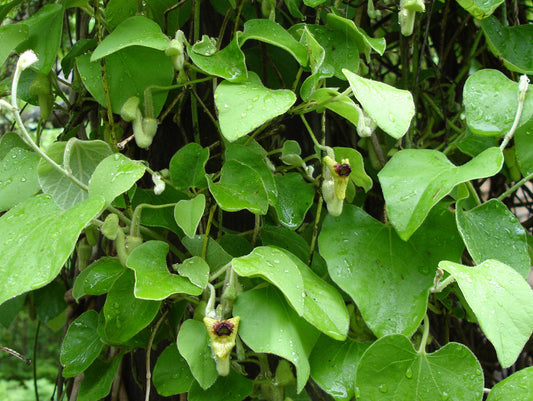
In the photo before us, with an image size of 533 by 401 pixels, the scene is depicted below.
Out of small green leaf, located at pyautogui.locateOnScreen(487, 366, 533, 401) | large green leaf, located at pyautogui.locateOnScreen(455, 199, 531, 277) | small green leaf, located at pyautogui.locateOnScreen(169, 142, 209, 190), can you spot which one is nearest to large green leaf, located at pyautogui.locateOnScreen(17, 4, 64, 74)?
small green leaf, located at pyautogui.locateOnScreen(169, 142, 209, 190)

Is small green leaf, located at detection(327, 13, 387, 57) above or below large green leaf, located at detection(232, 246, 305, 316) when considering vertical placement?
above

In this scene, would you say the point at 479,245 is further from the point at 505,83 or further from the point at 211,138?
the point at 211,138

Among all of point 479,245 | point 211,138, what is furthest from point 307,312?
point 211,138

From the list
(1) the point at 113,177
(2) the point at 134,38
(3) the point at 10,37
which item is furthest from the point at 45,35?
(1) the point at 113,177

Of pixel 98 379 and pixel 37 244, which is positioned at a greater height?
pixel 37 244

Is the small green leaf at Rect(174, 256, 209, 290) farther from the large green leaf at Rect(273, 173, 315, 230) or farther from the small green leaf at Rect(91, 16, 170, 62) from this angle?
the small green leaf at Rect(91, 16, 170, 62)

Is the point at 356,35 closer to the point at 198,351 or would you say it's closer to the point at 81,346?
the point at 198,351
